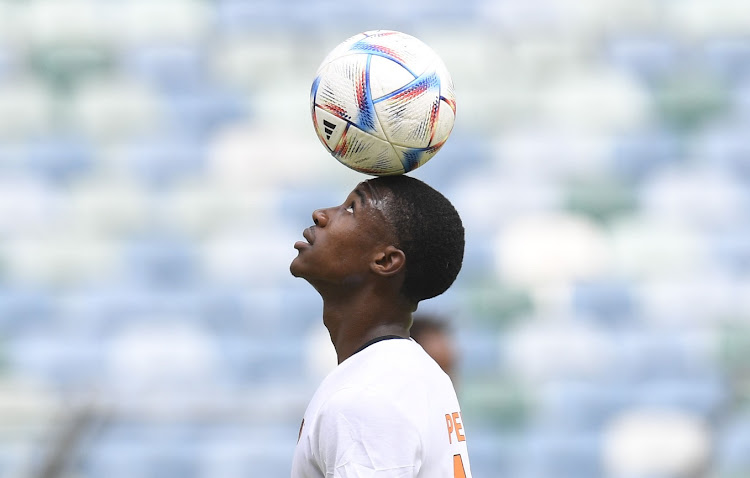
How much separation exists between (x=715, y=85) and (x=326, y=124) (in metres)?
5.47

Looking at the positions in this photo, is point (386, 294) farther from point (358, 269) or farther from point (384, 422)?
point (384, 422)

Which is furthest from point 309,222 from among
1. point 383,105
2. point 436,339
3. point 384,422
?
point 384,422

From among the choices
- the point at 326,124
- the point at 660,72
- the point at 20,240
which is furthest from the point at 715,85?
the point at 326,124

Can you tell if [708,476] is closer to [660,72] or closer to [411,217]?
[660,72]

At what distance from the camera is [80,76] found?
793 centimetres

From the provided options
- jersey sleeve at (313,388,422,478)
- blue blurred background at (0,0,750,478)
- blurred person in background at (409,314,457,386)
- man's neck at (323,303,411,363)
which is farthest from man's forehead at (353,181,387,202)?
blue blurred background at (0,0,750,478)

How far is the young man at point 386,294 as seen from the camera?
2600 mm

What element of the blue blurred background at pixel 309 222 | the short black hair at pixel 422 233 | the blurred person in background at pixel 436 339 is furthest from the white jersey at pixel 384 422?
the blue blurred background at pixel 309 222

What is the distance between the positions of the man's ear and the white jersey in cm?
16

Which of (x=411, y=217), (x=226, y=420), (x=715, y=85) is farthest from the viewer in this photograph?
(x=715, y=85)

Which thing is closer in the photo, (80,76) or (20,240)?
(20,240)

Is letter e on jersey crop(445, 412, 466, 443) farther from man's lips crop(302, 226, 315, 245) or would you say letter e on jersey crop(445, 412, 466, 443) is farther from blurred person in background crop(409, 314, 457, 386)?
blurred person in background crop(409, 314, 457, 386)

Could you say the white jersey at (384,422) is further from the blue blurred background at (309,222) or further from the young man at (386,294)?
the blue blurred background at (309,222)

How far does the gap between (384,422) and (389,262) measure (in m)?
0.44
